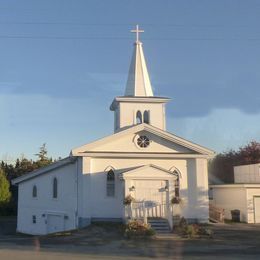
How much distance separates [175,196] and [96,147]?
5.86 meters

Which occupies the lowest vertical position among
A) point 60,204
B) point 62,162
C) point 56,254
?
point 56,254

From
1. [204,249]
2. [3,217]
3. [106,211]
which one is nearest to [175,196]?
[106,211]

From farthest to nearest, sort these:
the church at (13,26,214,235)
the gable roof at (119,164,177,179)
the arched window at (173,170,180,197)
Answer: the arched window at (173,170,180,197)
the church at (13,26,214,235)
the gable roof at (119,164,177,179)

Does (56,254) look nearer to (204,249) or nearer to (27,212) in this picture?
(204,249)

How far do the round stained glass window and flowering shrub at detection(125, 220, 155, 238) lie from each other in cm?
745

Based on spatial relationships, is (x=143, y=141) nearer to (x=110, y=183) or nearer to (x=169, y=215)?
(x=110, y=183)

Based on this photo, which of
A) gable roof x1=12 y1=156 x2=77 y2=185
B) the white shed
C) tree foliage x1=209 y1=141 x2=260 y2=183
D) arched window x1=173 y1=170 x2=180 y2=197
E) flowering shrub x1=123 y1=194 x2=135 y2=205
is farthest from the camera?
tree foliage x1=209 y1=141 x2=260 y2=183

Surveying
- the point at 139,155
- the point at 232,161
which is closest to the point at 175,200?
the point at 139,155

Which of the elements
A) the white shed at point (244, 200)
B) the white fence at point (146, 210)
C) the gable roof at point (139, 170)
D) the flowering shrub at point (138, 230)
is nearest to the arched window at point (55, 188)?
the gable roof at point (139, 170)

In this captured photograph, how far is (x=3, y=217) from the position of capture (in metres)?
62.2

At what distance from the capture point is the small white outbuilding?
38625 millimetres

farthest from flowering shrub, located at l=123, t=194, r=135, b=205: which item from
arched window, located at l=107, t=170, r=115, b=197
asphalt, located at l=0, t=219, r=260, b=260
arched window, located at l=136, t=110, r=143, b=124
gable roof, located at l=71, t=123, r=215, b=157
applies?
arched window, located at l=136, t=110, r=143, b=124

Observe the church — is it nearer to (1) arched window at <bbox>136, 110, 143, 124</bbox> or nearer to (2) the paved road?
(2) the paved road

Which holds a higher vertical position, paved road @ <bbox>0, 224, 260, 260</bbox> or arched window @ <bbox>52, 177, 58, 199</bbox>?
arched window @ <bbox>52, 177, 58, 199</bbox>
